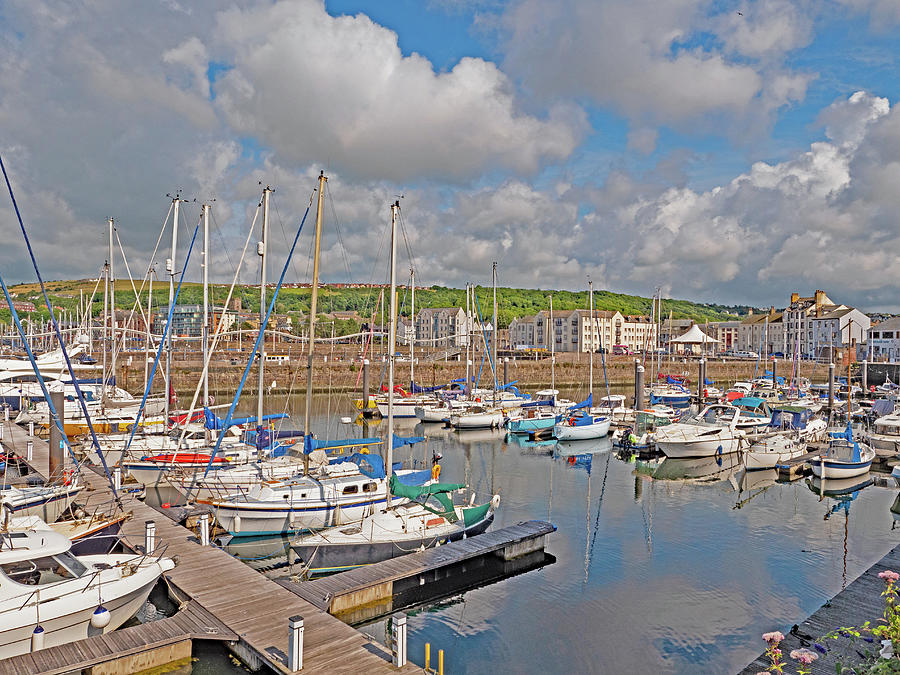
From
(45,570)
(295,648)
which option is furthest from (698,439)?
(45,570)

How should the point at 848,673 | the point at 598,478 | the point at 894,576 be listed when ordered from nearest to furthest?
the point at 894,576 → the point at 848,673 → the point at 598,478

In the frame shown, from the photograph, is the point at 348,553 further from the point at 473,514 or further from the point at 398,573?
the point at 473,514

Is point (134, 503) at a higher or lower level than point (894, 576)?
lower

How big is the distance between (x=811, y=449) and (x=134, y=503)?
3740 centimetres

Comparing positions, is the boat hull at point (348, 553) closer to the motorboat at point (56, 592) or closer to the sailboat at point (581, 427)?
the motorboat at point (56, 592)

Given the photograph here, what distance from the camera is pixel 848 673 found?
11695 mm

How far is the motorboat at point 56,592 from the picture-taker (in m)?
12.6

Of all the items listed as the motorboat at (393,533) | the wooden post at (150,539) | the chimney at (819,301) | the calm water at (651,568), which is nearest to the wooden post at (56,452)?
the wooden post at (150,539)

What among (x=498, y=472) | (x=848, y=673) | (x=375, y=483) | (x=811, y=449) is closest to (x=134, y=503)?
(x=375, y=483)

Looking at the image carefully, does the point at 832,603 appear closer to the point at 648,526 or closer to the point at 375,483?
the point at 648,526

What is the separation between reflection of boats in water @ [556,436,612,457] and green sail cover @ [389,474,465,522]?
65.2 ft

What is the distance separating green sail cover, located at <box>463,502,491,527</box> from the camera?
22266 mm

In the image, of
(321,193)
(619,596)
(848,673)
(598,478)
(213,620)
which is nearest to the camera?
(848,673)

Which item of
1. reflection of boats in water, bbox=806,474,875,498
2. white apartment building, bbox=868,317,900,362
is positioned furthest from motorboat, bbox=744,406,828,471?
white apartment building, bbox=868,317,900,362
